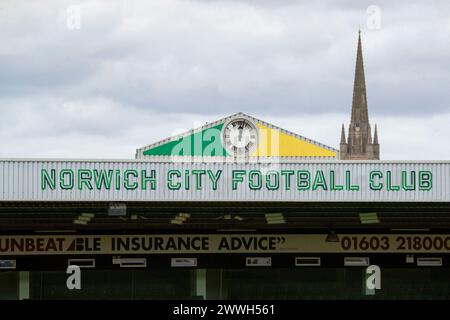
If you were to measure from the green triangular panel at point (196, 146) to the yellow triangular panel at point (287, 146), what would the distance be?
2.81 meters

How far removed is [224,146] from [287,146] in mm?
3966

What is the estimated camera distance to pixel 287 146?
70375 mm

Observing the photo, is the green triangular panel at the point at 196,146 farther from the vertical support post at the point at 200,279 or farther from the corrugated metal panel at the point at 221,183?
the corrugated metal panel at the point at 221,183

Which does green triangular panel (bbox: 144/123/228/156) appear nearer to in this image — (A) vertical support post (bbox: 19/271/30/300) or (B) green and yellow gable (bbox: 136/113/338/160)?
(B) green and yellow gable (bbox: 136/113/338/160)

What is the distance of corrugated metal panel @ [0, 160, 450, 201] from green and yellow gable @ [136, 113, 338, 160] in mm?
35049

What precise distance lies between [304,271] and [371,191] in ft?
23.8

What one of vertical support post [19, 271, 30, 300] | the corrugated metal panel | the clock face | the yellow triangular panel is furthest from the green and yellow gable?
the corrugated metal panel

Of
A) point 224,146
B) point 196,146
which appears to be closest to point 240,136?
point 224,146

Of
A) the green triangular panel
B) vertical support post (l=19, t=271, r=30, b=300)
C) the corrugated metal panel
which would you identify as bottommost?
vertical support post (l=19, t=271, r=30, b=300)

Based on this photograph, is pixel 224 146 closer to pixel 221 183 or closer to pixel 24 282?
pixel 24 282

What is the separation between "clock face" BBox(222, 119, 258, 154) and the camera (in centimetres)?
6875

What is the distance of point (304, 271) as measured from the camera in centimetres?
3669
